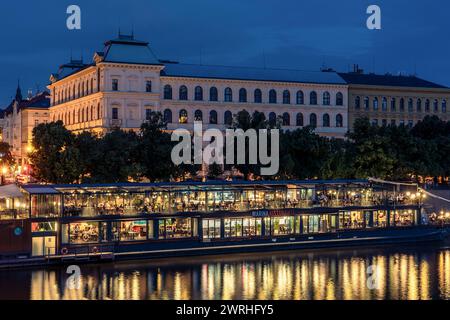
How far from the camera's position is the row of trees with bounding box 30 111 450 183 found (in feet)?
227

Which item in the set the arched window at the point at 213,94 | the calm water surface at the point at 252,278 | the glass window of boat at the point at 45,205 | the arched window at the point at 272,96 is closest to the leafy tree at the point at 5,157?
the arched window at the point at 213,94

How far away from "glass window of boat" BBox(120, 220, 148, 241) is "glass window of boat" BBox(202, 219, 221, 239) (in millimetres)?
4536

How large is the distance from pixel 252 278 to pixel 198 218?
910cm

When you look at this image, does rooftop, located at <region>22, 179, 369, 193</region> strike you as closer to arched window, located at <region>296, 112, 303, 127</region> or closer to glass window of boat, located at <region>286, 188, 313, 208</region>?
glass window of boat, located at <region>286, 188, 313, 208</region>

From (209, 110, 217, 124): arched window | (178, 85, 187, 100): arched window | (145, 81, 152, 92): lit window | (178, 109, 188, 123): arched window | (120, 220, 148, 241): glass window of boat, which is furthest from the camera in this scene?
(209, 110, 217, 124): arched window

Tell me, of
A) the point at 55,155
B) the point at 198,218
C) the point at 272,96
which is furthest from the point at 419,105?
the point at 198,218

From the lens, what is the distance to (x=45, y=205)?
170 ft

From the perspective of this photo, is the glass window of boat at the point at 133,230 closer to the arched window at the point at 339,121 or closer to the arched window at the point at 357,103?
the arched window at the point at 339,121

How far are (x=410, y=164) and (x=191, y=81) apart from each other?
31512mm

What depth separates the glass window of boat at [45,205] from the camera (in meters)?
51.5

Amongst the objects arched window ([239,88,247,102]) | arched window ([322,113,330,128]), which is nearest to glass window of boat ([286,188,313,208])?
arched window ([239,88,247,102])

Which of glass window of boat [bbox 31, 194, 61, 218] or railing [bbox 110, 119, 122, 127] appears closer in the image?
glass window of boat [bbox 31, 194, 61, 218]

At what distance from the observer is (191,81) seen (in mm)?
99375
